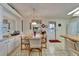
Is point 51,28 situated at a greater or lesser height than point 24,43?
greater

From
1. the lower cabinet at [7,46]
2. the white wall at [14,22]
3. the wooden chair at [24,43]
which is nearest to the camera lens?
the lower cabinet at [7,46]

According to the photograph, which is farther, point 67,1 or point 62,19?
point 62,19

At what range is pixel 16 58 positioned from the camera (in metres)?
1.80

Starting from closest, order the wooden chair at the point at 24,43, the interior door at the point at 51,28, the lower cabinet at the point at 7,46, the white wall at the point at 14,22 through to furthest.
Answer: the lower cabinet at the point at 7,46
the white wall at the point at 14,22
the interior door at the point at 51,28
the wooden chair at the point at 24,43

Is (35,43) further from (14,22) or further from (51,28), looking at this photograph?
Answer: (14,22)

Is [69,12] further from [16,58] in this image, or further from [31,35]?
[16,58]

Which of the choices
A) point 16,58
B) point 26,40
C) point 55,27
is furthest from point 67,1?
point 26,40

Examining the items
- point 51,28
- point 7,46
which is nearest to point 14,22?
point 7,46

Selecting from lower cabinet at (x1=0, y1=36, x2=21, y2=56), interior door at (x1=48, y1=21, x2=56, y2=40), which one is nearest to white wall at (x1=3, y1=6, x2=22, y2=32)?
lower cabinet at (x1=0, y1=36, x2=21, y2=56)

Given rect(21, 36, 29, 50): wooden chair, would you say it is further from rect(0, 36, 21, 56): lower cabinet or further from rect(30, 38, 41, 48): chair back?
rect(30, 38, 41, 48): chair back

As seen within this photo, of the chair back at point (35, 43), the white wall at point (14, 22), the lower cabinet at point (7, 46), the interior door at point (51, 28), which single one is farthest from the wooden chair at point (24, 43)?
the interior door at point (51, 28)

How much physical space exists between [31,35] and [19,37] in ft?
1.70

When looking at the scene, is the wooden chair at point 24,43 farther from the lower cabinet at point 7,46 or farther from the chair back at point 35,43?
the chair back at point 35,43

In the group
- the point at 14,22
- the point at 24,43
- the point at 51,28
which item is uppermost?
the point at 14,22
